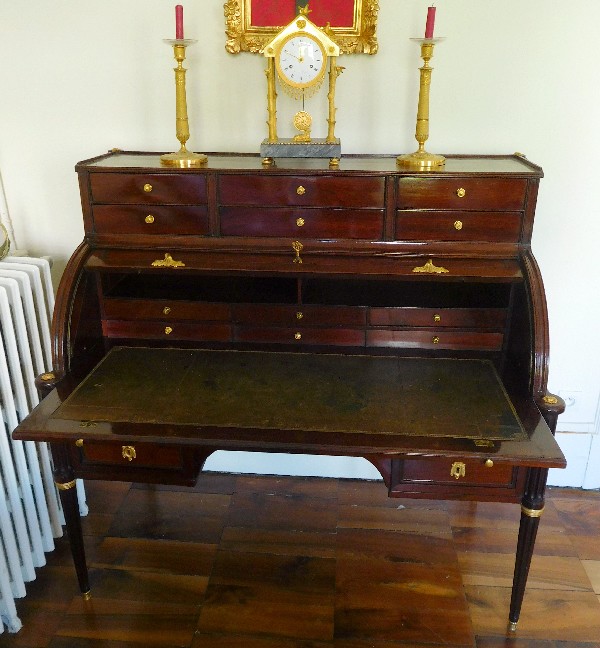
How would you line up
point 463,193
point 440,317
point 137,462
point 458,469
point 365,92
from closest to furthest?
1. point 458,469
2. point 137,462
3. point 463,193
4. point 440,317
5. point 365,92

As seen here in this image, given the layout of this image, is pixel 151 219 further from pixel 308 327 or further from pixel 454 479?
pixel 454 479

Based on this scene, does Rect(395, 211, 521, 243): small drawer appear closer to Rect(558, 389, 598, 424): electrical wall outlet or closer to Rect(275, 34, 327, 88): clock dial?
Rect(275, 34, 327, 88): clock dial

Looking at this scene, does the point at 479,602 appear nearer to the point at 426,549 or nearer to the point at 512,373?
the point at 426,549

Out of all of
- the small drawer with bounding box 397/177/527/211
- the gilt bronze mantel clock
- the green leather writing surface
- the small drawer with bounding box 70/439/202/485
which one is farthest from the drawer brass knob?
the small drawer with bounding box 397/177/527/211

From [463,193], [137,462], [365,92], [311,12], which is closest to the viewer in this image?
[137,462]

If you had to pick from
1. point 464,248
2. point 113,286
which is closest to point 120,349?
point 113,286

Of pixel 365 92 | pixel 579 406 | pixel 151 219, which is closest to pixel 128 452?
pixel 151 219

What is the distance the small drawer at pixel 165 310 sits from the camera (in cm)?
202

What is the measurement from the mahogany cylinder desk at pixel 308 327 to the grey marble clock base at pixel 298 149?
0.04 m

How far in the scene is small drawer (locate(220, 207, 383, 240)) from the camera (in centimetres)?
187

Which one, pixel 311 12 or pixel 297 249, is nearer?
pixel 297 249

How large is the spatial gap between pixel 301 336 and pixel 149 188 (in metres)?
0.67

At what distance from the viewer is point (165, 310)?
2027 millimetres

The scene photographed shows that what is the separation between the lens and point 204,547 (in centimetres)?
Answer: 229
